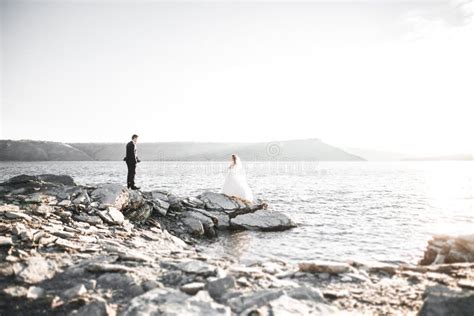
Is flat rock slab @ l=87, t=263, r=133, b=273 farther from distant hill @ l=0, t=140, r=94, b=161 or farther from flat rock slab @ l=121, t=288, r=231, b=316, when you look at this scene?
distant hill @ l=0, t=140, r=94, b=161

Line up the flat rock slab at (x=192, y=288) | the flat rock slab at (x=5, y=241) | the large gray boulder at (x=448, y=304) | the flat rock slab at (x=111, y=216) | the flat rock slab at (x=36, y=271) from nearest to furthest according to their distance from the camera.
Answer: the large gray boulder at (x=448, y=304)
the flat rock slab at (x=192, y=288)
the flat rock slab at (x=36, y=271)
the flat rock slab at (x=5, y=241)
the flat rock slab at (x=111, y=216)

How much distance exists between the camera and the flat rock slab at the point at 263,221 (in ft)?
47.4

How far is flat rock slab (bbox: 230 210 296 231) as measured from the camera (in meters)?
14.5

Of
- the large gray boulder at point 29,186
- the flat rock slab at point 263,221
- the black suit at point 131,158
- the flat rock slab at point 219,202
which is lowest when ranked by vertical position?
the flat rock slab at point 263,221

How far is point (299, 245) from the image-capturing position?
1198 cm

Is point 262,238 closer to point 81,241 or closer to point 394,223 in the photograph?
point 81,241

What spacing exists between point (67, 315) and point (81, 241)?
3.65 m

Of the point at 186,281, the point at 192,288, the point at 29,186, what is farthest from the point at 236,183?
the point at 192,288

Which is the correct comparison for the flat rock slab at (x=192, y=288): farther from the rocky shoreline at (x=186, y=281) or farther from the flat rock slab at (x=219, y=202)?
the flat rock slab at (x=219, y=202)

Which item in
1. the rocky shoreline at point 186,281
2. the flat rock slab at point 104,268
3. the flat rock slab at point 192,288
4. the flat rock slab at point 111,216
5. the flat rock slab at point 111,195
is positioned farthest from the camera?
the flat rock slab at point 111,195

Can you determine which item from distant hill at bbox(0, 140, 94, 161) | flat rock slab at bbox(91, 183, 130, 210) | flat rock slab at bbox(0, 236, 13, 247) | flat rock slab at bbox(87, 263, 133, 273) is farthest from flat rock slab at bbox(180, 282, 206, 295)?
distant hill at bbox(0, 140, 94, 161)

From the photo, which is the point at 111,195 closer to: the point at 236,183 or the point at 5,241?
the point at 5,241

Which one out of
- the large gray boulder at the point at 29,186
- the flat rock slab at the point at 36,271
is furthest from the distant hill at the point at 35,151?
the flat rock slab at the point at 36,271

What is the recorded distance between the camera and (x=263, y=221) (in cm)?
1479
